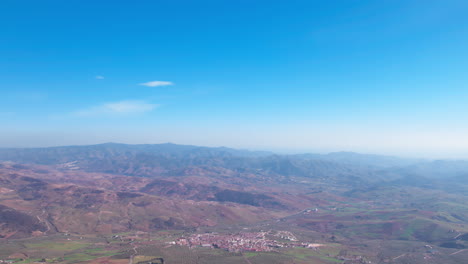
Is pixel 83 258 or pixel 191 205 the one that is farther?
pixel 191 205

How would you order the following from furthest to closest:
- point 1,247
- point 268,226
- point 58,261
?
point 268,226
point 1,247
point 58,261

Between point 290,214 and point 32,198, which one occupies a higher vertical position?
point 32,198

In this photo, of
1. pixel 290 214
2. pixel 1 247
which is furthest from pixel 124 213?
pixel 290 214

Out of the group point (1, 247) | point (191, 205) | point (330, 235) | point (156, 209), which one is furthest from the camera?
point (191, 205)

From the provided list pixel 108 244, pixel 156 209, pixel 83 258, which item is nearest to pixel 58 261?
pixel 83 258

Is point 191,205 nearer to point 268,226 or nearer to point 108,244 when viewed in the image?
point 268,226

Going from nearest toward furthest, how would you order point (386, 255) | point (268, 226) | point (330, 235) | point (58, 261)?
point (58, 261)
point (386, 255)
point (330, 235)
point (268, 226)

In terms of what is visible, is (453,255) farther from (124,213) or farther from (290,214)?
(124,213)
